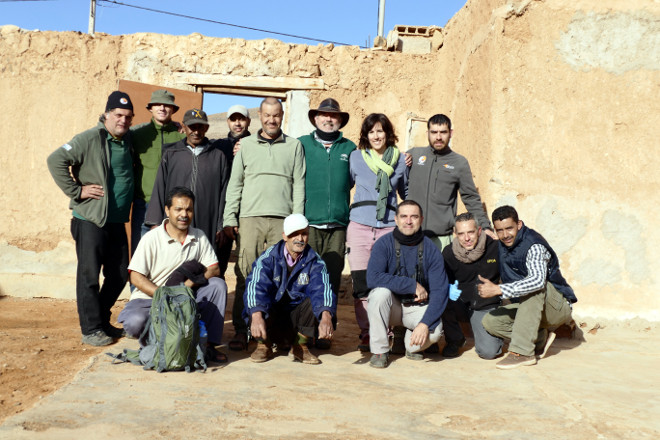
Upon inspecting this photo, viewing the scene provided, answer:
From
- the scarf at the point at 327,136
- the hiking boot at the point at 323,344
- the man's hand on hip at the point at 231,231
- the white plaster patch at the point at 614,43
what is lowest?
the hiking boot at the point at 323,344

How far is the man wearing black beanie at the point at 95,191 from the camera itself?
4.44 metres

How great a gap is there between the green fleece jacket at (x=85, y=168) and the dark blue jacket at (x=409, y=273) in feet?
6.42

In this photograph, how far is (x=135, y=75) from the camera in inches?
296

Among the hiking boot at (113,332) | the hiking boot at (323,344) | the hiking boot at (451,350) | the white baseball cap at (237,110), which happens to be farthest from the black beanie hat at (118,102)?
the hiking boot at (451,350)

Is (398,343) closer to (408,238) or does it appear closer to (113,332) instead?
(408,238)

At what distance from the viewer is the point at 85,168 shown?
4496mm

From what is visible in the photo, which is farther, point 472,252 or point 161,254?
point 472,252

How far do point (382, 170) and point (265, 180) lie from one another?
866mm

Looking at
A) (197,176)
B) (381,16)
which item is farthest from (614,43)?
(381,16)

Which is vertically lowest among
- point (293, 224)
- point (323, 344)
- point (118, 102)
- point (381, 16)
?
point (323, 344)

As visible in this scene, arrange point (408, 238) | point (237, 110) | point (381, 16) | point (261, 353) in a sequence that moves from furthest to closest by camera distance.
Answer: point (381, 16) → point (237, 110) → point (408, 238) → point (261, 353)

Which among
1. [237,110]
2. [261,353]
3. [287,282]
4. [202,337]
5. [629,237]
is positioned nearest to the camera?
[202,337]

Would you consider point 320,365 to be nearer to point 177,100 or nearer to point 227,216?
point 227,216

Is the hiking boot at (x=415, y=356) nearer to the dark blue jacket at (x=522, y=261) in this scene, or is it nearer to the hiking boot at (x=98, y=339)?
the dark blue jacket at (x=522, y=261)
